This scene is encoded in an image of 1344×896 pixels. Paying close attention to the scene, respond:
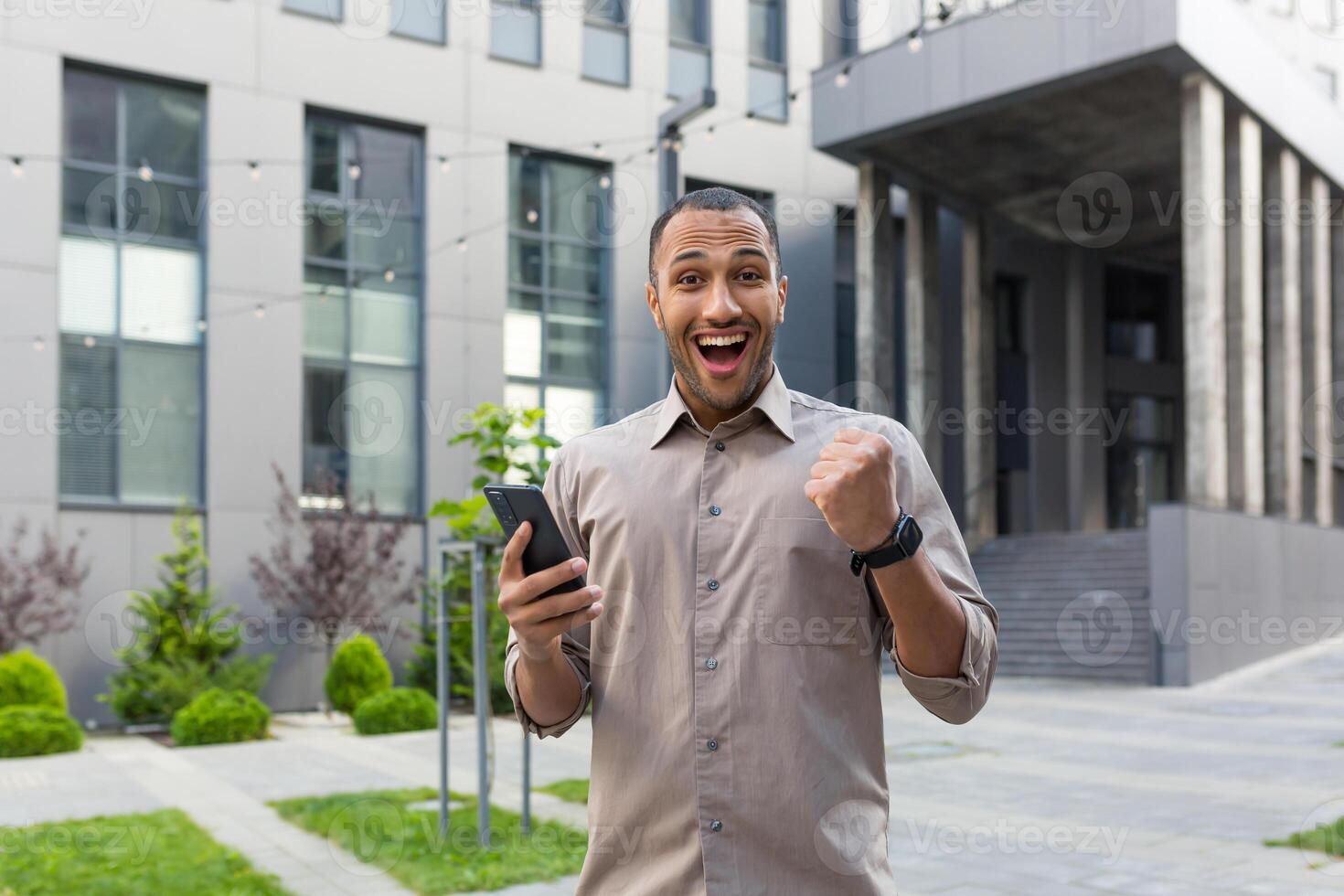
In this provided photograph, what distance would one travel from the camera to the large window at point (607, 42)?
20.9m

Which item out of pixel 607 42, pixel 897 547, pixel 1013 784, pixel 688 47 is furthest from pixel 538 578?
pixel 688 47

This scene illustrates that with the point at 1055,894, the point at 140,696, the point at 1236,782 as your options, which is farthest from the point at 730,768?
the point at 140,696

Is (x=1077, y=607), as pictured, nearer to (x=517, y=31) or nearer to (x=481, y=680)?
(x=517, y=31)

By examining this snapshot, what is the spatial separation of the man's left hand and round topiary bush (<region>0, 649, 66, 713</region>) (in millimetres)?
14739

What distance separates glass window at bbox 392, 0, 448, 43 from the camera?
19.0 meters

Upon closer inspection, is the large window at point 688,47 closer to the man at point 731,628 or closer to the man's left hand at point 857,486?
the man at point 731,628

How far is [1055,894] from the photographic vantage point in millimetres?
6523

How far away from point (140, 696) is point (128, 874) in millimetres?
8831

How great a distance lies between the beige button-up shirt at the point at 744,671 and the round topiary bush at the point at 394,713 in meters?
13.2

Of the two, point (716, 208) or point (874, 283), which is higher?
point (874, 283)

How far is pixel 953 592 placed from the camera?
2.00m

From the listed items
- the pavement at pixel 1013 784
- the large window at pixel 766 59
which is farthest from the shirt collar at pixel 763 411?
the large window at pixel 766 59

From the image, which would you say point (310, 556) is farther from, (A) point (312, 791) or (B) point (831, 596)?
(B) point (831, 596)

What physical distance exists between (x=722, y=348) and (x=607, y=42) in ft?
66.1
